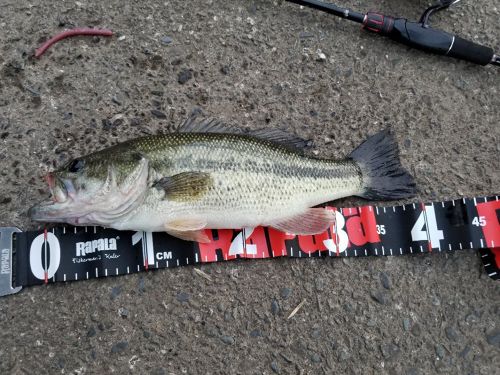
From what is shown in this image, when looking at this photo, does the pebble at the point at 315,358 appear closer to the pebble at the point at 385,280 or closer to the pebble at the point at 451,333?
the pebble at the point at 385,280

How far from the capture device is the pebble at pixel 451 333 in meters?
2.76

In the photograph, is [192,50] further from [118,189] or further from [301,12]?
[118,189]

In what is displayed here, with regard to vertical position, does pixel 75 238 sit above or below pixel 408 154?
below

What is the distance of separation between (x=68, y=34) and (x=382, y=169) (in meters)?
2.35

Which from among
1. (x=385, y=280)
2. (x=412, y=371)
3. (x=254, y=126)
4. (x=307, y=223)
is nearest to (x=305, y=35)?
(x=254, y=126)

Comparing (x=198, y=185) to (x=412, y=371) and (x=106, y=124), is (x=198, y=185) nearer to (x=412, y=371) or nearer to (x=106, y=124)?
(x=106, y=124)

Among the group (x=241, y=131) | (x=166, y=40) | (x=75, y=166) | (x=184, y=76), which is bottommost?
(x=75, y=166)

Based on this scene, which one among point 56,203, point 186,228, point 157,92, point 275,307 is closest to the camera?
point 56,203

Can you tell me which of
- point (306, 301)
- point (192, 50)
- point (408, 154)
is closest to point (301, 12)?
point (192, 50)

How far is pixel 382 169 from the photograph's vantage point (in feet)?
9.04

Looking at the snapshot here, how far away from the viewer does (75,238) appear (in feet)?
8.50

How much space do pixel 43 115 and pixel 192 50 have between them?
1119mm

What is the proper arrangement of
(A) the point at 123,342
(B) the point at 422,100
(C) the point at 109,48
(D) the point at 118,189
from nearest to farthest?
(D) the point at 118,189, (A) the point at 123,342, (C) the point at 109,48, (B) the point at 422,100

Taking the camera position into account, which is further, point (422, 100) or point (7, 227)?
point (422, 100)
